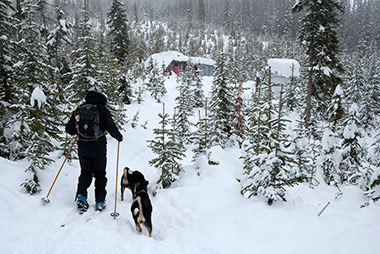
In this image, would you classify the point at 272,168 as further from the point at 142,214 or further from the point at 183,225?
the point at 142,214

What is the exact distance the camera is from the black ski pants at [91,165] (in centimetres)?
469

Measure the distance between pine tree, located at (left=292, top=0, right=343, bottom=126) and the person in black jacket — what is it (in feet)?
52.3

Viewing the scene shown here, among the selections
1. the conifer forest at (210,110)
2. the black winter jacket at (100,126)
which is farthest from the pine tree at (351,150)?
the black winter jacket at (100,126)

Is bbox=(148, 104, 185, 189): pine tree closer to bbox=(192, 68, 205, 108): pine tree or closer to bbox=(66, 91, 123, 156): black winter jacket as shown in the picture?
bbox=(66, 91, 123, 156): black winter jacket

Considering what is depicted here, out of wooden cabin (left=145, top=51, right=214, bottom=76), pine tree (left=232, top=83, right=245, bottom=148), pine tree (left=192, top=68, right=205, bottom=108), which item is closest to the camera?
pine tree (left=232, top=83, right=245, bottom=148)

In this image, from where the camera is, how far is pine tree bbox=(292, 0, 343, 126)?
16.2m

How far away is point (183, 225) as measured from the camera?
4.64 meters

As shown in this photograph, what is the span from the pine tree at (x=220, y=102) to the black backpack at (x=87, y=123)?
9.68 metres

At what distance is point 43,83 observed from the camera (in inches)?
276

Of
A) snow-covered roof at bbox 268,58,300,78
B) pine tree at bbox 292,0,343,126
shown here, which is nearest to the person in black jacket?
pine tree at bbox 292,0,343,126

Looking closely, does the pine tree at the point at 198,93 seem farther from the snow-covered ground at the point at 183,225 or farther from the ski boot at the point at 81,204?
the ski boot at the point at 81,204

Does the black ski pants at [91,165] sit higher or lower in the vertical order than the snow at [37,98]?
lower

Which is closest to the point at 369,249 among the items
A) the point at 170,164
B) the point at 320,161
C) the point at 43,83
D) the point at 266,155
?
the point at 266,155

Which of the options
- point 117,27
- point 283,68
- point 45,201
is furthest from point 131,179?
point 283,68
